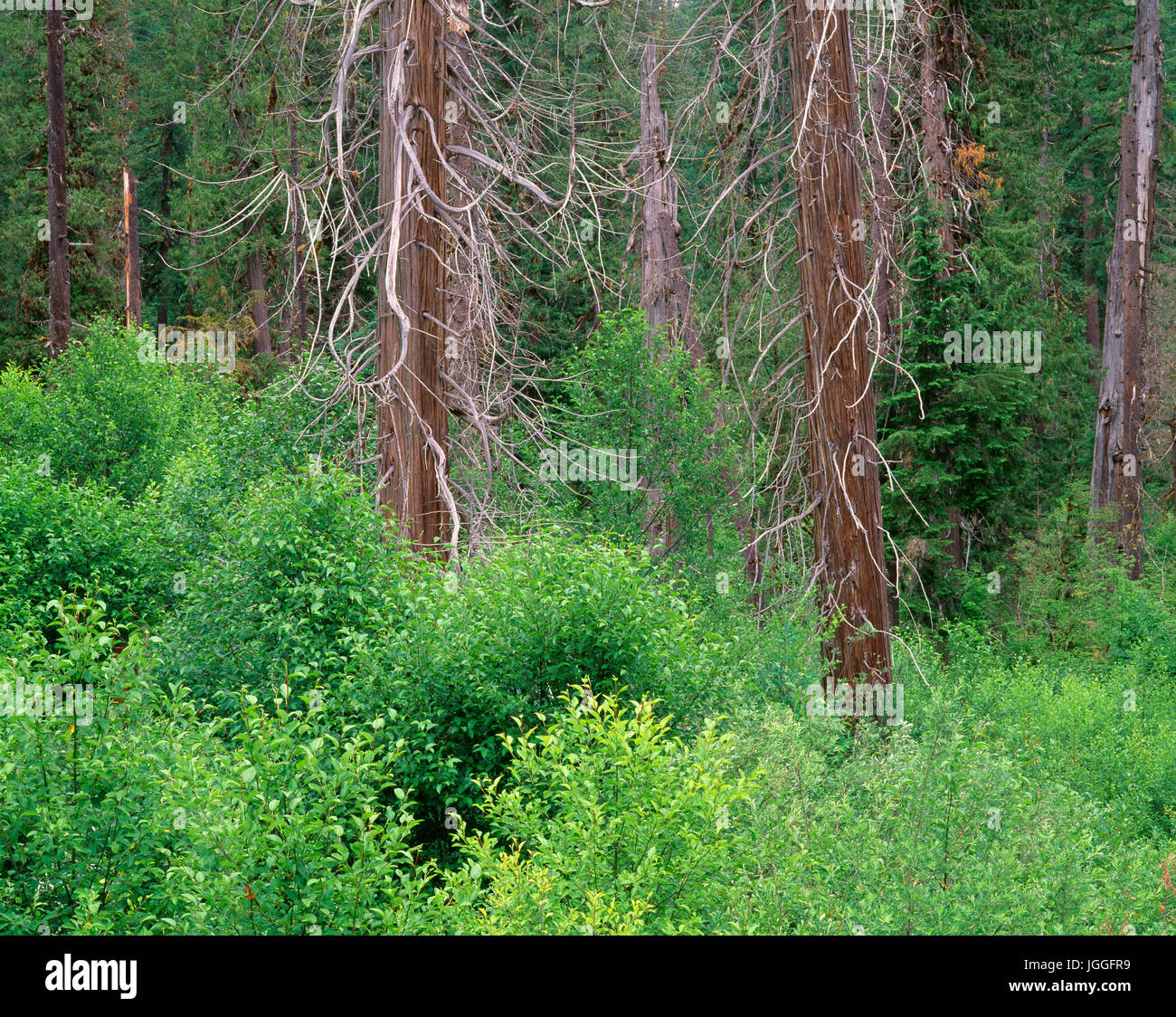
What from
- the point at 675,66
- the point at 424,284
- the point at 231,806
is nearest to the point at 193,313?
the point at 675,66

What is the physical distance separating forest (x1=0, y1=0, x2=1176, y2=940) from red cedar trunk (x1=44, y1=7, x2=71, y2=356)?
468 cm

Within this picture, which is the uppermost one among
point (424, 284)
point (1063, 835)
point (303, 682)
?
point (424, 284)

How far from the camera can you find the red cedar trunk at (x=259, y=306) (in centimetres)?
3275

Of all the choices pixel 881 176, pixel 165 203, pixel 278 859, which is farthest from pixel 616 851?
pixel 165 203

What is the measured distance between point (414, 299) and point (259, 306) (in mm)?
26756

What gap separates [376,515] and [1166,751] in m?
7.95

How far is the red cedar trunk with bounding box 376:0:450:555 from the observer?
9117 mm

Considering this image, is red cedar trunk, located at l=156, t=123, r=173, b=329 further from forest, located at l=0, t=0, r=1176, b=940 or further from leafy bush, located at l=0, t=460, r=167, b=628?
leafy bush, located at l=0, t=460, r=167, b=628

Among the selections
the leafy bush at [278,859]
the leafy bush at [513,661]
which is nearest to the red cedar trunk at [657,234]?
the leafy bush at [513,661]

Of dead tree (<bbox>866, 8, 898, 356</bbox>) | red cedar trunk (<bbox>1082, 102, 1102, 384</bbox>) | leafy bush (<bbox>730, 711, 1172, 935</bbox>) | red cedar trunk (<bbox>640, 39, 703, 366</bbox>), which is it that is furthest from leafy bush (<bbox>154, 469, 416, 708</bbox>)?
red cedar trunk (<bbox>1082, 102, 1102, 384</bbox>)

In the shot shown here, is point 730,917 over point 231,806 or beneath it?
beneath

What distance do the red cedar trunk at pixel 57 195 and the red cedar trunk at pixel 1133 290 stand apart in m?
22.8

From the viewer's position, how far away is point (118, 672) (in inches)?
185

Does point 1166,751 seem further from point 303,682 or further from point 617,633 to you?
point 303,682
